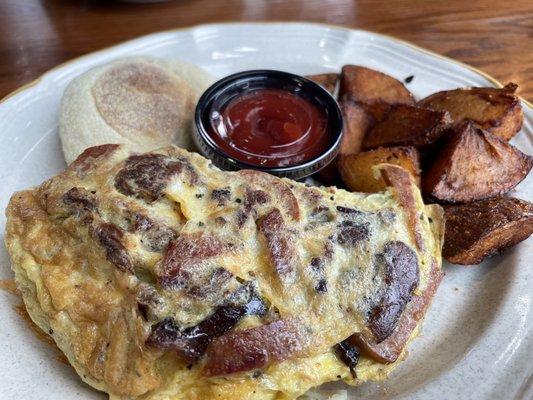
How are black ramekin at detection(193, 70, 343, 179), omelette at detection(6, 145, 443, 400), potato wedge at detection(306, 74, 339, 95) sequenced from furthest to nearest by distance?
potato wedge at detection(306, 74, 339, 95), black ramekin at detection(193, 70, 343, 179), omelette at detection(6, 145, 443, 400)

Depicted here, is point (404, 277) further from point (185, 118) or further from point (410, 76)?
point (410, 76)

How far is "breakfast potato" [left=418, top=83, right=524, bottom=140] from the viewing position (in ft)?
10.3

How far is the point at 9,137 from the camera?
11.0 feet

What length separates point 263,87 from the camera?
3447mm

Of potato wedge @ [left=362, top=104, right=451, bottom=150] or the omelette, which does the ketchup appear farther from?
the omelette

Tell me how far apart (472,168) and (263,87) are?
132cm

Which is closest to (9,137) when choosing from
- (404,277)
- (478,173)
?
(404,277)

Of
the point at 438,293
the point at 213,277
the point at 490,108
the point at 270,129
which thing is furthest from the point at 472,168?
the point at 213,277

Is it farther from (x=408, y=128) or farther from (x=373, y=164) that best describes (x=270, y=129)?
(x=408, y=128)

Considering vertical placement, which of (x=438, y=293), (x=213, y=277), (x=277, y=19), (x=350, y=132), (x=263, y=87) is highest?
(x=213, y=277)

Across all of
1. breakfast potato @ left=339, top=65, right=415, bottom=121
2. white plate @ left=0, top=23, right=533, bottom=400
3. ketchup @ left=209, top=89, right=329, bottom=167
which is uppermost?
breakfast potato @ left=339, top=65, right=415, bottom=121

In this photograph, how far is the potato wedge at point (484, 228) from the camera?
269 centimetres

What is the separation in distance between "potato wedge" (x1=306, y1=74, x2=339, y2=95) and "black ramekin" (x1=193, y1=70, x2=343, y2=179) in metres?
0.14

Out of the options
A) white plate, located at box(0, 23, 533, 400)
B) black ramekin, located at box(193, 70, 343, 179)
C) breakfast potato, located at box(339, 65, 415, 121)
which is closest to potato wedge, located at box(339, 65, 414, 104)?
breakfast potato, located at box(339, 65, 415, 121)
